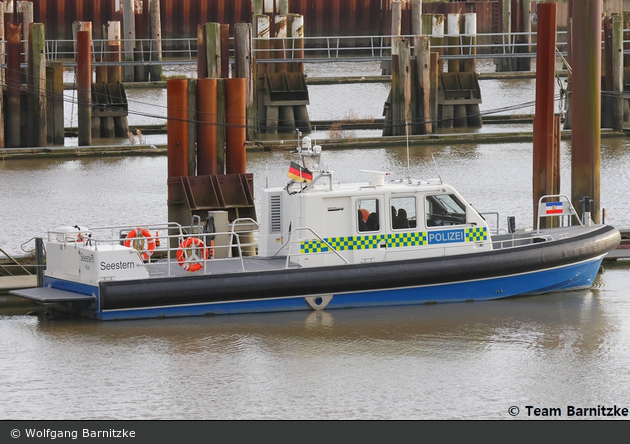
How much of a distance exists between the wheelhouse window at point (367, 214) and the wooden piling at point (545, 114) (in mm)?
3259

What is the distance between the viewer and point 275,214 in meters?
14.1

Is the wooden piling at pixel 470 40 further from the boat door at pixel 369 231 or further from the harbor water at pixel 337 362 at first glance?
the boat door at pixel 369 231

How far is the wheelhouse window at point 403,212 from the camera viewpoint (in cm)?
1368

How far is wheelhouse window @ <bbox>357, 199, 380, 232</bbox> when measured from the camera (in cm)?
1359

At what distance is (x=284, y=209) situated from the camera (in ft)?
46.1

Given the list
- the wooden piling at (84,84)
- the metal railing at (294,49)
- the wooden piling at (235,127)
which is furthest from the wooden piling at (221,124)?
the wooden piling at (84,84)

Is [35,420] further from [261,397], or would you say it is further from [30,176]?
[30,176]

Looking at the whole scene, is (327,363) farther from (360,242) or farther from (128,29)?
(128,29)

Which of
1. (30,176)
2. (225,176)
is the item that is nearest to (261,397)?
(225,176)

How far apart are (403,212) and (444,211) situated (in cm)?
52

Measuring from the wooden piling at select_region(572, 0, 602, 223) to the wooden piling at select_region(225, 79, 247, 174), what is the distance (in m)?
4.58

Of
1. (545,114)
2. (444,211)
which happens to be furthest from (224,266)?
(545,114)

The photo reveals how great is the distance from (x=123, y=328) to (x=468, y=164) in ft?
45.0

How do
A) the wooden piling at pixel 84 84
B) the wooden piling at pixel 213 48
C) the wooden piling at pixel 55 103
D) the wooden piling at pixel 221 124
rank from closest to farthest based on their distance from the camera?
the wooden piling at pixel 221 124 < the wooden piling at pixel 213 48 < the wooden piling at pixel 55 103 < the wooden piling at pixel 84 84
